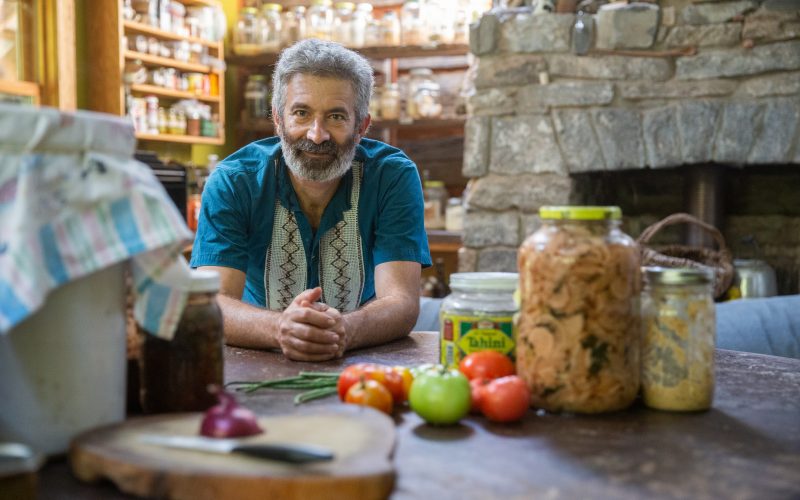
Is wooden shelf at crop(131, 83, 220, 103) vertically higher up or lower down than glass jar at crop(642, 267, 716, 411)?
higher up

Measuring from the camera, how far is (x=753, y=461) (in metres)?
0.81

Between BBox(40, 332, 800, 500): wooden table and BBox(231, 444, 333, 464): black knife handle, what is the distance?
0.07 metres

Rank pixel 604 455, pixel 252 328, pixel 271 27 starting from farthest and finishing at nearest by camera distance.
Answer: pixel 271 27 < pixel 252 328 < pixel 604 455

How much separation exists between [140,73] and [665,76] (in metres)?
2.77

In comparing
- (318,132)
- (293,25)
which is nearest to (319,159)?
(318,132)

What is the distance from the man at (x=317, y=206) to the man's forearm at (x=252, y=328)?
0.89ft

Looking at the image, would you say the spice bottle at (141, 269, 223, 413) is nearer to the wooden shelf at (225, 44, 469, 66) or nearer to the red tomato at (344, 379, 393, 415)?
the red tomato at (344, 379, 393, 415)

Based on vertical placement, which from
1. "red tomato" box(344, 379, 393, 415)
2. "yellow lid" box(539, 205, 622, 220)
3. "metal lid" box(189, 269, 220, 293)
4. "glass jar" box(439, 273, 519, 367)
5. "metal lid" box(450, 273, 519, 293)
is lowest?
"red tomato" box(344, 379, 393, 415)

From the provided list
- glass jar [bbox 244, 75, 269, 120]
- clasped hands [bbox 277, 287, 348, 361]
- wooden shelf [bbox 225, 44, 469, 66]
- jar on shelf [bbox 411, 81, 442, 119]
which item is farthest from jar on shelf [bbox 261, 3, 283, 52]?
clasped hands [bbox 277, 287, 348, 361]

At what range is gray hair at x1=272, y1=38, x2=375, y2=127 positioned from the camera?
194 cm

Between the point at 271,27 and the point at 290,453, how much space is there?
470 centimetres

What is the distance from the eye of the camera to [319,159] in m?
1.94

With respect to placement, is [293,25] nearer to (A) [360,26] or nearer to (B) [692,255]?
(A) [360,26]

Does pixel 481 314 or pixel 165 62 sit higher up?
pixel 165 62
